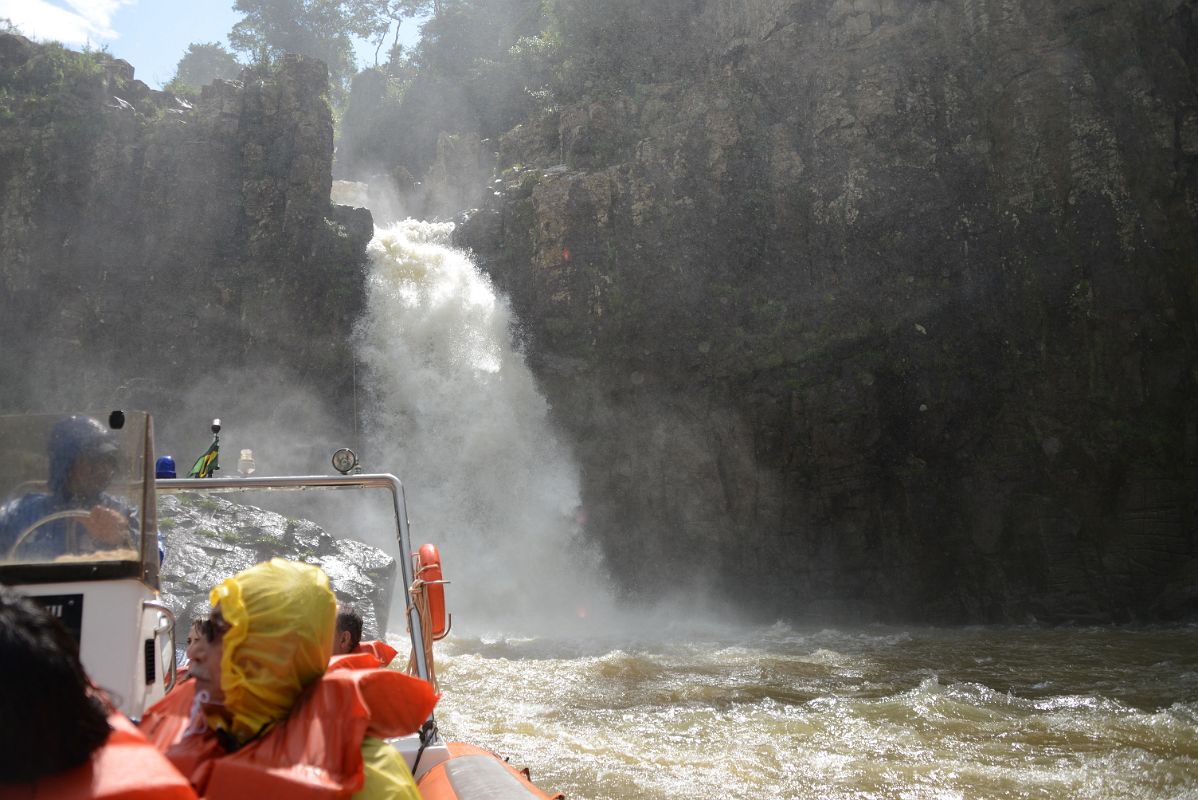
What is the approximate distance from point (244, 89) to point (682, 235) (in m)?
11.0

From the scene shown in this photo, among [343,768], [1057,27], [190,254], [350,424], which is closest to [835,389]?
[1057,27]

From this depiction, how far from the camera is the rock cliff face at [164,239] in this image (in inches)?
803

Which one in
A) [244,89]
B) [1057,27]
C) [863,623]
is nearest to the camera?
[863,623]

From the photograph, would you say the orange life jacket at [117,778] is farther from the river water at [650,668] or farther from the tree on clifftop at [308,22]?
the tree on clifftop at [308,22]

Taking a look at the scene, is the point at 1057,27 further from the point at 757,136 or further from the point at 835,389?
the point at 835,389

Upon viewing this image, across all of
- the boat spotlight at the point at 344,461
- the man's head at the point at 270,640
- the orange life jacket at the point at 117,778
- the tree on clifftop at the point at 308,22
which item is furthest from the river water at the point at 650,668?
the tree on clifftop at the point at 308,22

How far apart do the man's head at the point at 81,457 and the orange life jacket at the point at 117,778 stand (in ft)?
5.40

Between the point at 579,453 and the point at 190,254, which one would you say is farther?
the point at 190,254

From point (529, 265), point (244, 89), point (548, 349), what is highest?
point (244, 89)

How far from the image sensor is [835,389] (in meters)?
18.3

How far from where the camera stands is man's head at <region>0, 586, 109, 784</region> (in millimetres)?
1561

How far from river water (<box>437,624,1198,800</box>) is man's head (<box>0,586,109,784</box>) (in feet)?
19.2

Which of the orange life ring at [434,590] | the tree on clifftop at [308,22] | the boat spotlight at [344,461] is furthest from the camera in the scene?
the tree on clifftop at [308,22]

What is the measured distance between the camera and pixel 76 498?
3111 millimetres
